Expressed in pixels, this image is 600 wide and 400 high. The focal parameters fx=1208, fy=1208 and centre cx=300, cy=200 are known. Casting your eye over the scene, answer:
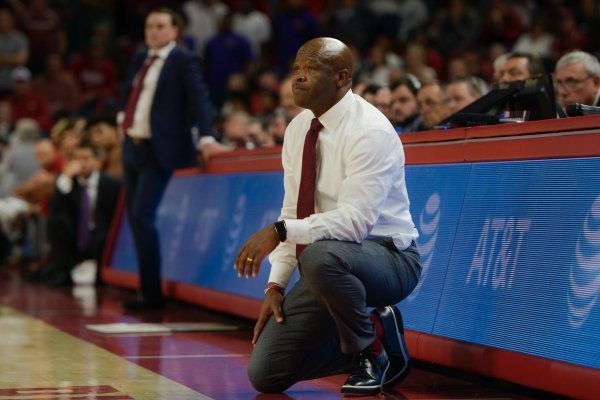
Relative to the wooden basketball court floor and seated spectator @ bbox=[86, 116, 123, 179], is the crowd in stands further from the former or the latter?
the wooden basketball court floor

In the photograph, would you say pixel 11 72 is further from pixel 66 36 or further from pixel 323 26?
pixel 323 26

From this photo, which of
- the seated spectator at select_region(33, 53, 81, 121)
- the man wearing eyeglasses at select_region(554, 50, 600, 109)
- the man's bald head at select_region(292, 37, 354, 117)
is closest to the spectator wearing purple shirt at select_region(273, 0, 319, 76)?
the seated spectator at select_region(33, 53, 81, 121)

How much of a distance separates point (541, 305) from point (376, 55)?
36.0ft

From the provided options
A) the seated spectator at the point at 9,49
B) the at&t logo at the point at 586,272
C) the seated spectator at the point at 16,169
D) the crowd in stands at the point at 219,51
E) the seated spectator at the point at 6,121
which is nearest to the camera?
the at&t logo at the point at 586,272

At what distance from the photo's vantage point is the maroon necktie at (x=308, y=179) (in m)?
5.12

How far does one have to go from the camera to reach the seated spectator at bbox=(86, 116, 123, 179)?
40.8 feet

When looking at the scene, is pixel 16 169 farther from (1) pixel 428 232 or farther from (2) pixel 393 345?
(2) pixel 393 345

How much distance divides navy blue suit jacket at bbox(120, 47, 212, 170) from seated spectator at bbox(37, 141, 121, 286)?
10.1 feet

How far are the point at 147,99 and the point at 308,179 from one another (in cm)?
402

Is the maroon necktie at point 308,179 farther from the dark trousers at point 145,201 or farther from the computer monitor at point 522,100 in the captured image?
the dark trousers at point 145,201

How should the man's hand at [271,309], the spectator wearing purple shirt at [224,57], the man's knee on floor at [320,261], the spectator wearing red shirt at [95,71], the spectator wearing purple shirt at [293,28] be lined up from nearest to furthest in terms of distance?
the man's knee on floor at [320,261] → the man's hand at [271,309] → the spectator wearing purple shirt at [293,28] → the spectator wearing purple shirt at [224,57] → the spectator wearing red shirt at [95,71]

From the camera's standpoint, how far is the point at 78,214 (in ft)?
39.3

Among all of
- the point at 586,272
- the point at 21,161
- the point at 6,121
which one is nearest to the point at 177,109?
the point at 586,272

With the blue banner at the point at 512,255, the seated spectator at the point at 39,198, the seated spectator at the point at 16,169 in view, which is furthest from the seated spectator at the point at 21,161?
the blue banner at the point at 512,255
